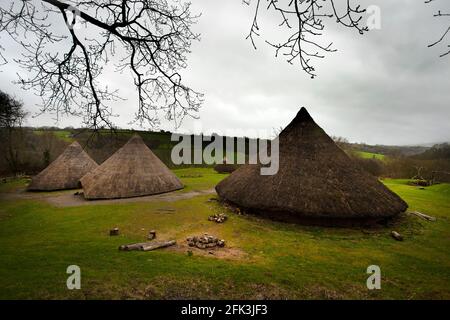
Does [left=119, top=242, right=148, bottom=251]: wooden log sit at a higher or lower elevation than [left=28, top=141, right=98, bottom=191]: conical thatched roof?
lower

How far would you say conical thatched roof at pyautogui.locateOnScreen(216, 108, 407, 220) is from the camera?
1141cm

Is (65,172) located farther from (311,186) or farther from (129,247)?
(311,186)

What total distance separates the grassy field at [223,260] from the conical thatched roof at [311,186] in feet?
2.80

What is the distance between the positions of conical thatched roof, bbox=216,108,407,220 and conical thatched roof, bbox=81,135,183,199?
8.04 m

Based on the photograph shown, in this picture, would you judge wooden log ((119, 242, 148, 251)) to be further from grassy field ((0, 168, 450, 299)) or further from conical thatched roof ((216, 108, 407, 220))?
conical thatched roof ((216, 108, 407, 220))

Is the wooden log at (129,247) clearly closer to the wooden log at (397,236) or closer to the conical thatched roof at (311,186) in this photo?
the conical thatched roof at (311,186)

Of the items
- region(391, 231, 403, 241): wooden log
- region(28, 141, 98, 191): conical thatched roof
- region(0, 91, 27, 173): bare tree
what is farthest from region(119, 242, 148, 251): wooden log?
region(0, 91, 27, 173): bare tree

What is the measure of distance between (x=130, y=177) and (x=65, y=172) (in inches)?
345

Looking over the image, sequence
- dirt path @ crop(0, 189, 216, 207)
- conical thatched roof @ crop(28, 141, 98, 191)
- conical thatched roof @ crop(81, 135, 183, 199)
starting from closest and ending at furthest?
dirt path @ crop(0, 189, 216, 207)
conical thatched roof @ crop(81, 135, 183, 199)
conical thatched roof @ crop(28, 141, 98, 191)

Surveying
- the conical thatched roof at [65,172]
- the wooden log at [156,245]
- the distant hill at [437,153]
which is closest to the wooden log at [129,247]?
the wooden log at [156,245]

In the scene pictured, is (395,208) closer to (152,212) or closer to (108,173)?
(152,212)

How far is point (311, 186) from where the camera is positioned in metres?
12.2
